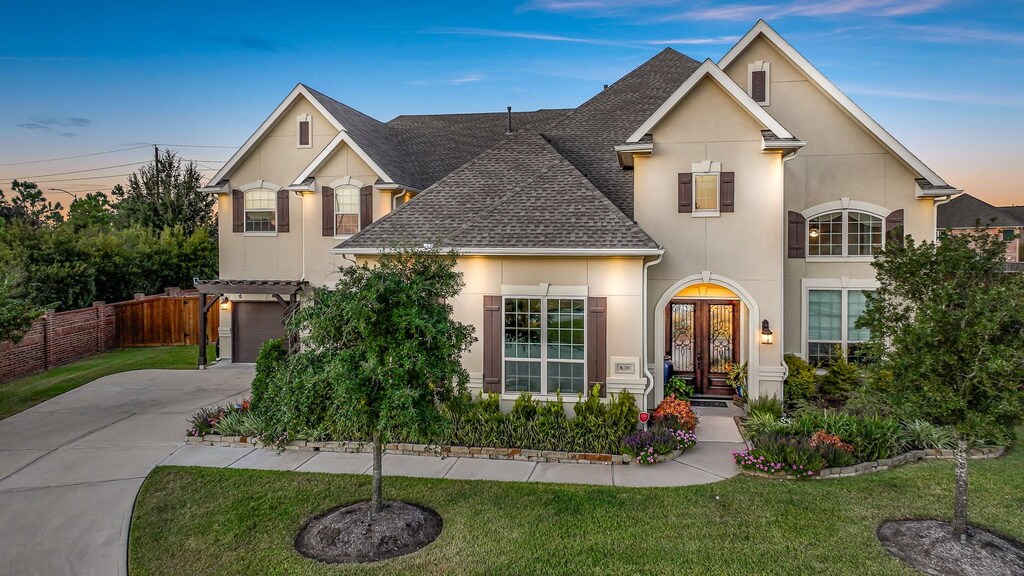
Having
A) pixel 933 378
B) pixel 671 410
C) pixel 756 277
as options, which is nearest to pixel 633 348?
pixel 671 410

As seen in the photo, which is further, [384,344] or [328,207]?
[328,207]

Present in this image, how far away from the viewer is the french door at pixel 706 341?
13141 millimetres

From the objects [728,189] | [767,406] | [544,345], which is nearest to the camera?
[544,345]

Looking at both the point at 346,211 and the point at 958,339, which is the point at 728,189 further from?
the point at 346,211

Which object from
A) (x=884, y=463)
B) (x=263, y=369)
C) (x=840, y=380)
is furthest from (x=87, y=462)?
(x=840, y=380)

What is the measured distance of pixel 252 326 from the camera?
17531mm

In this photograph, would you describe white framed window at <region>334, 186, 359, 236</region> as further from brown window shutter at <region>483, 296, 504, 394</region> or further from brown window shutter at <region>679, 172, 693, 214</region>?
brown window shutter at <region>679, 172, 693, 214</region>

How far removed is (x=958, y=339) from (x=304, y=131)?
16746 millimetres

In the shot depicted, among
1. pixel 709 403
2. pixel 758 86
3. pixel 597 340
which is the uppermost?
pixel 758 86

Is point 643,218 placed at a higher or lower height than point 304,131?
lower

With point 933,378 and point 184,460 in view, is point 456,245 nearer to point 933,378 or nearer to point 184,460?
point 184,460

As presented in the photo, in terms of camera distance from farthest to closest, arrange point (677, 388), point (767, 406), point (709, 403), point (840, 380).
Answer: point (709, 403) → point (677, 388) → point (840, 380) → point (767, 406)

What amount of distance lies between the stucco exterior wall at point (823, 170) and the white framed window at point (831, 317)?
20cm

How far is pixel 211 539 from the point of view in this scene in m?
6.32
